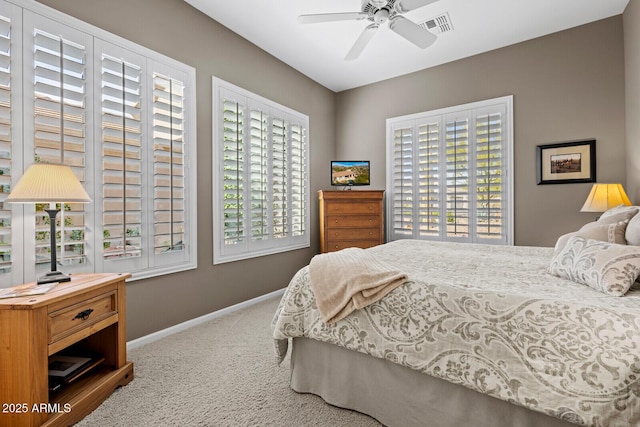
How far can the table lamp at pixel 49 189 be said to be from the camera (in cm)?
155

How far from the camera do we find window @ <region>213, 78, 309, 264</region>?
10.2 ft

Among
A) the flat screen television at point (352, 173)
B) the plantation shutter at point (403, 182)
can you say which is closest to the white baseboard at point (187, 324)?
the flat screen television at point (352, 173)

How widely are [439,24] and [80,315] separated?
3831 millimetres

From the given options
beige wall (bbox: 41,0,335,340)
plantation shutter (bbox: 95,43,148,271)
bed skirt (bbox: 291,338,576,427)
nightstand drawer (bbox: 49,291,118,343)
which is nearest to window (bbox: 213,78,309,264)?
beige wall (bbox: 41,0,335,340)

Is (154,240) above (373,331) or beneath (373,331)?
above

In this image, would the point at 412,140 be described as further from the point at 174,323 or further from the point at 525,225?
the point at 174,323

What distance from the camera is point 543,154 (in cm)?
339

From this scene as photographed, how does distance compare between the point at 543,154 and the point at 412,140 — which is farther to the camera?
the point at 412,140

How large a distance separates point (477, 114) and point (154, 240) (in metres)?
3.84

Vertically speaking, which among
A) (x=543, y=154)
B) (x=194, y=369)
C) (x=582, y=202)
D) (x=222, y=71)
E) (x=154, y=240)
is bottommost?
(x=194, y=369)

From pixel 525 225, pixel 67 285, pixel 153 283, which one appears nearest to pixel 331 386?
pixel 67 285

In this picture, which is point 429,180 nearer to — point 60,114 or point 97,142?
point 97,142

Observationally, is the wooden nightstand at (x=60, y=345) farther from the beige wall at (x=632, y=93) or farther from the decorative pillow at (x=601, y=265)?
the beige wall at (x=632, y=93)

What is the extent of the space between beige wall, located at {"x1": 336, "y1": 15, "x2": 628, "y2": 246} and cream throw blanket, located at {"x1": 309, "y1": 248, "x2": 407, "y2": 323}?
108 inches
